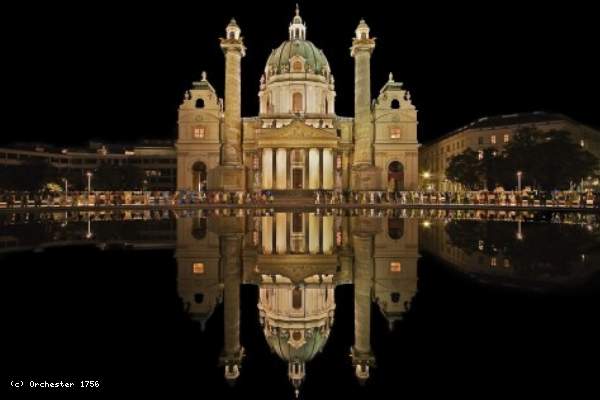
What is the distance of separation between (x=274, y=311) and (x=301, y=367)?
2.73 m

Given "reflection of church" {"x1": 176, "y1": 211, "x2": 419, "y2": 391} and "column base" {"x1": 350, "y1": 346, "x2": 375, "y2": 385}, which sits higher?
"reflection of church" {"x1": 176, "y1": 211, "x2": 419, "y2": 391}

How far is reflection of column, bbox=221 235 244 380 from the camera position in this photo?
6.87 metres

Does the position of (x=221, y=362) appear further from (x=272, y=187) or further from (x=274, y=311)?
(x=272, y=187)

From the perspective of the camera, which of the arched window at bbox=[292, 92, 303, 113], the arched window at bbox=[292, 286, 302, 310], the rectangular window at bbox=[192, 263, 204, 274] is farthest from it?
the arched window at bbox=[292, 92, 303, 113]

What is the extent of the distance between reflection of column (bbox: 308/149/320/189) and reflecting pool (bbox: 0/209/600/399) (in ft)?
170

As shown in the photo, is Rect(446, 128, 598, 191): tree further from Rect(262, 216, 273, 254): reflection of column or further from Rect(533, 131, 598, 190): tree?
Rect(262, 216, 273, 254): reflection of column

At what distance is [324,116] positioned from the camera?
7412 centimetres

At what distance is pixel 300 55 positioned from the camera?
78.9 metres

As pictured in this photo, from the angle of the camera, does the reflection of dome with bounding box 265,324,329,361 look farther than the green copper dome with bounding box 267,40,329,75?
No

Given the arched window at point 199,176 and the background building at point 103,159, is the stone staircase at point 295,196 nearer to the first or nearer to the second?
the arched window at point 199,176

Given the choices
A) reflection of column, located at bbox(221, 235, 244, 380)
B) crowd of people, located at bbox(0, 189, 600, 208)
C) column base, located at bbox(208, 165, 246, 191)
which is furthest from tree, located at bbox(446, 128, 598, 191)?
reflection of column, located at bbox(221, 235, 244, 380)

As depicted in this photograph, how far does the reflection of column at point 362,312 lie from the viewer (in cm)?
679

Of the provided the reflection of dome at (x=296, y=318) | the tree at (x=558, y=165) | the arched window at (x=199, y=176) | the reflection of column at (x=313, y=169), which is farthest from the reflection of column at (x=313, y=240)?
the arched window at (x=199, y=176)

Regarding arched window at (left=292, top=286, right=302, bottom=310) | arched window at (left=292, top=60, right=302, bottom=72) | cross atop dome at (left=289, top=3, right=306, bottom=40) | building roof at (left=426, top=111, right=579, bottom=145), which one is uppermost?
cross atop dome at (left=289, top=3, right=306, bottom=40)
